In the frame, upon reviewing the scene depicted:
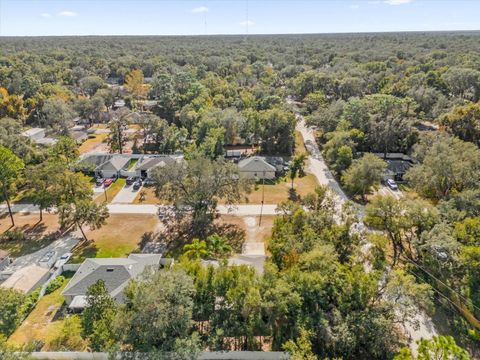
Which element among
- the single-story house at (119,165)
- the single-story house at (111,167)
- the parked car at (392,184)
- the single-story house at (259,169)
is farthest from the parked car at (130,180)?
the parked car at (392,184)

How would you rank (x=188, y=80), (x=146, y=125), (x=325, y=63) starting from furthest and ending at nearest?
1. (x=325, y=63)
2. (x=188, y=80)
3. (x=146, y=125)

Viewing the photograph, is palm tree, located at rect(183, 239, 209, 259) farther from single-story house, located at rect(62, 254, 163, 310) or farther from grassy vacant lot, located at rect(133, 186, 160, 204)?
grassy vacant lot, located at rect(133, 186, 160, 204)

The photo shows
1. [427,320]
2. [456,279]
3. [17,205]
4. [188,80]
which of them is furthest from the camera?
[188,80]

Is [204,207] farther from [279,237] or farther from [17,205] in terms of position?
[17,205]

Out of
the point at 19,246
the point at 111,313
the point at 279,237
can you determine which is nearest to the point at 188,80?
the point at 19,246

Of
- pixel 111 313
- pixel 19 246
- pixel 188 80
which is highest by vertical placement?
pixel 188 80

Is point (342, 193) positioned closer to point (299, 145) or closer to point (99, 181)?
point (299, 145)
